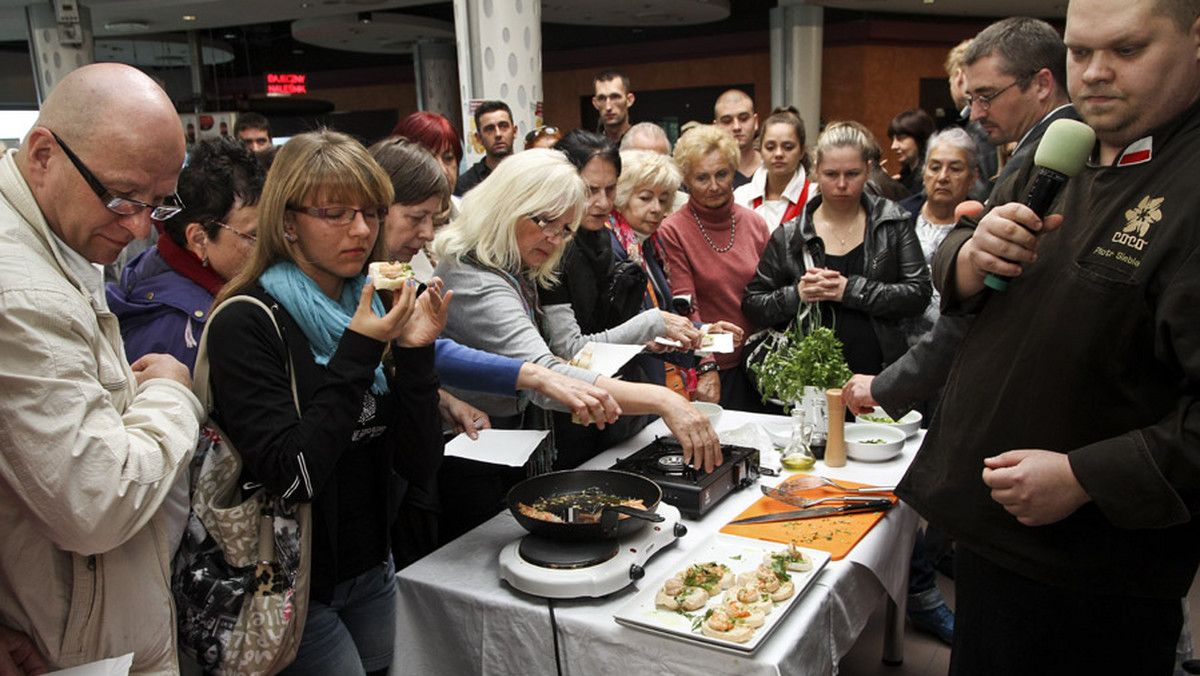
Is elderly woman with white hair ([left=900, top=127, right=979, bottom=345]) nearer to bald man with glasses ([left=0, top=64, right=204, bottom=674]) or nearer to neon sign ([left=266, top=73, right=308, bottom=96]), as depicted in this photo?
bald man with glasses ([left=0, top=64, right=204, bottom=674])

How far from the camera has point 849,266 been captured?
335 centimetres

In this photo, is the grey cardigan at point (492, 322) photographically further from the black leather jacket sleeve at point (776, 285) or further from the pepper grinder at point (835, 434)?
the black leather jacket sleeve at point (776, 285)

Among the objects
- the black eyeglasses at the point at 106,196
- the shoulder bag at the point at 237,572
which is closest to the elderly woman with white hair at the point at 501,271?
the shoulder bag at the point at 237,572

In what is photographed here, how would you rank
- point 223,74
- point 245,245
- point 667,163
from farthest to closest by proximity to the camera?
1. point 223,74
2. point 667,163
3. point 245,245

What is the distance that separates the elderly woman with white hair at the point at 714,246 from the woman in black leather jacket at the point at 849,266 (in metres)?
0.17

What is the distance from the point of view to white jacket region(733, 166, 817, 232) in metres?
4.29

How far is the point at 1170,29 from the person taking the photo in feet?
4.03

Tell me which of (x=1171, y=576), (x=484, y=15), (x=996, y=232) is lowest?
(x=1171, y=576)

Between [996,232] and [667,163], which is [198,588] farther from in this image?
[667,163]

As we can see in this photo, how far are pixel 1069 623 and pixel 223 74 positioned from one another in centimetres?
1831

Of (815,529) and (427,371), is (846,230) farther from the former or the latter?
(427,371)

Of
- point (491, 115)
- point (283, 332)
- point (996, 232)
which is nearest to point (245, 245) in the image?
point (283, 332)

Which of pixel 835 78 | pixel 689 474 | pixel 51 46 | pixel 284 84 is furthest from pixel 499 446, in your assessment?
pixel 284 84

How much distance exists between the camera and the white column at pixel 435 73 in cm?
1297
